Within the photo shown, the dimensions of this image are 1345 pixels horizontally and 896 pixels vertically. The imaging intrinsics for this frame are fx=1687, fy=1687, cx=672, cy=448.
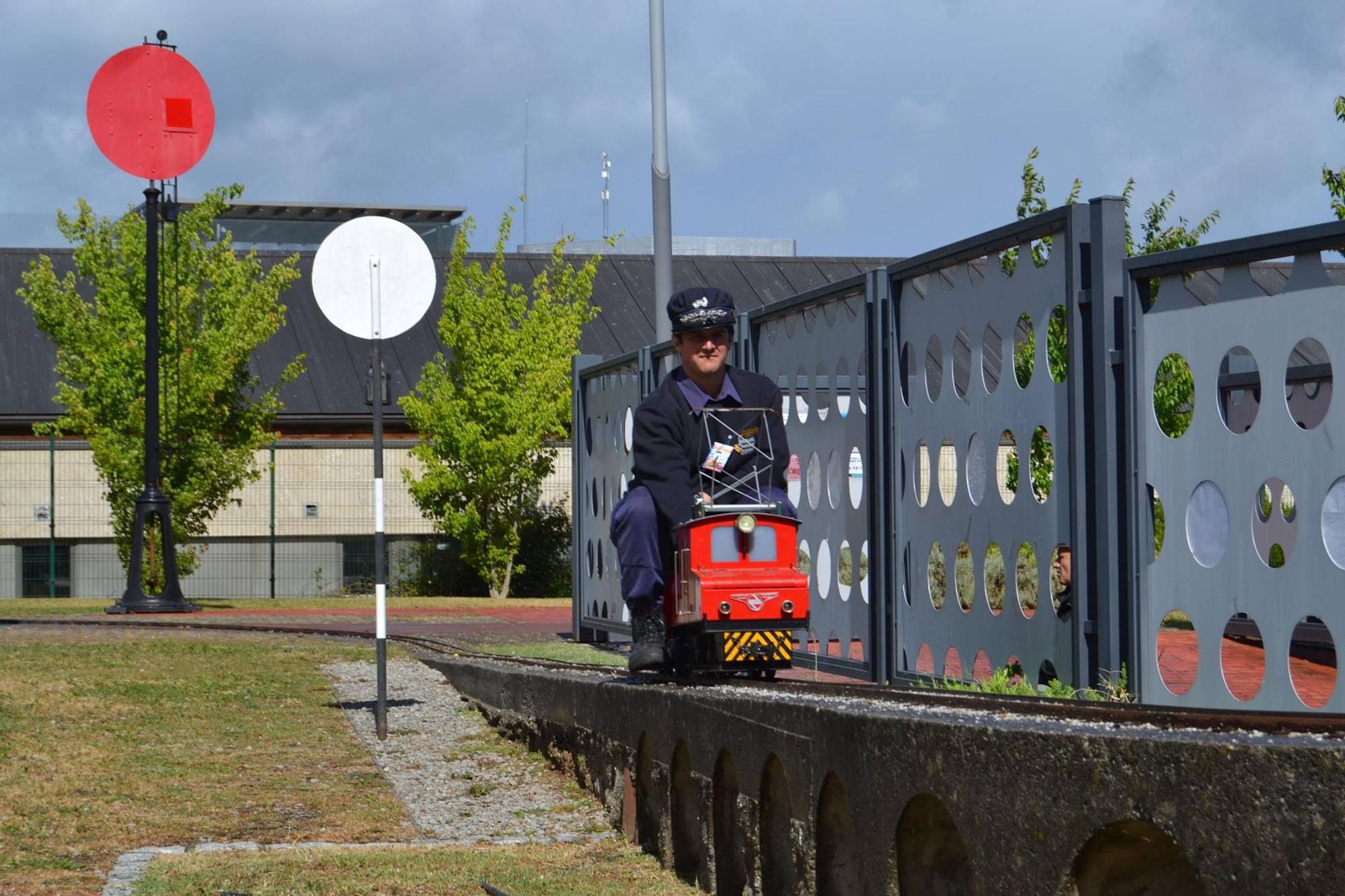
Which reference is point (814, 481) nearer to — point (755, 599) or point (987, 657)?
point (987, 657)

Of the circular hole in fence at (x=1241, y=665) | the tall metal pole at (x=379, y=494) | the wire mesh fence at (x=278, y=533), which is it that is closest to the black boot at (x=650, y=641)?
the circular hole in fence at (x=1241, y=665)

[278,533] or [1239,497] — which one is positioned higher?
[278,533]

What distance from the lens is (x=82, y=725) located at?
10008 mm

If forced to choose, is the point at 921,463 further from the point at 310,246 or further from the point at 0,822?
the point at 310,246

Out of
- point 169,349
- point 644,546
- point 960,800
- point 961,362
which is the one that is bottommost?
point 960,800

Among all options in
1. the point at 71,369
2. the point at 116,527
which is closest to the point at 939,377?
the point at 71,369

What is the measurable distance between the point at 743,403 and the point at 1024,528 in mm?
1313

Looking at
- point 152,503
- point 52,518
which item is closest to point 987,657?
point 152,503

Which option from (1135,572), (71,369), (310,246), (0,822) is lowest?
(0,822)

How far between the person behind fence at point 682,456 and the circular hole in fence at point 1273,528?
199 cm

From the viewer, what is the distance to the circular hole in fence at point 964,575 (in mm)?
7746

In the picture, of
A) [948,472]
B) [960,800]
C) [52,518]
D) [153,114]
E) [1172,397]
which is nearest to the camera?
[960,800]

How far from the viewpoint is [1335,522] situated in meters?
5.45

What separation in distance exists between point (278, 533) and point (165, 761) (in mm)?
27032
